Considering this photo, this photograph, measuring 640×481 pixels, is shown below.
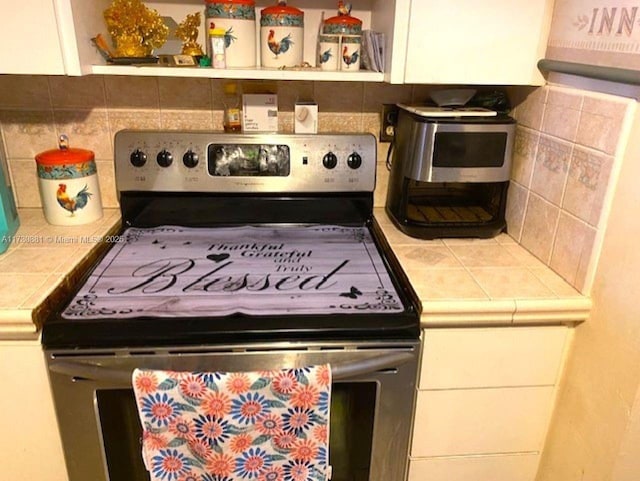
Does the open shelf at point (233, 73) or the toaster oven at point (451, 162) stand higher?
the open shelf at point (233, 73)

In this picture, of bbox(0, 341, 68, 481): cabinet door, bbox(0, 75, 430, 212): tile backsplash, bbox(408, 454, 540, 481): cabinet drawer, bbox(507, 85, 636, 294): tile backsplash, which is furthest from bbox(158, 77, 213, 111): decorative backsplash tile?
bbox(408, 454, 540, 481): cabinet drawer

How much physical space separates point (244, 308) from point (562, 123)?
0.78m

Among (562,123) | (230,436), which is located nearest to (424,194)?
(562,123)

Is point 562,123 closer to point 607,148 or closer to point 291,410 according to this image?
point 607,148

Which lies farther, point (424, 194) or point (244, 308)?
point (424, 194)

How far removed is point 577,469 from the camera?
41.4 inches

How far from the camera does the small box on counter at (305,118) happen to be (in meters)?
1.33

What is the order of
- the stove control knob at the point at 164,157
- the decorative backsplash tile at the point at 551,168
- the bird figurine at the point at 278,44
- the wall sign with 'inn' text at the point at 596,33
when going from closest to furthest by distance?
the wall sign with 'inn' text at the point at 596,33 → the decorative backsplash tile at the point at 551,168 → the bird figurine at the point at 278,44 → the stove control knob at the point at 164,157

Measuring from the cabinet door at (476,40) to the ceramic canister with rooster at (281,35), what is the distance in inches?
10.9

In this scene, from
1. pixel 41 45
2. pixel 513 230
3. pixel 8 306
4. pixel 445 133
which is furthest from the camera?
pixel 513 230

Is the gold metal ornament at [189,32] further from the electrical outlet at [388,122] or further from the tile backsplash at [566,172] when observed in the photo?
the tile backsplash at [566,172]

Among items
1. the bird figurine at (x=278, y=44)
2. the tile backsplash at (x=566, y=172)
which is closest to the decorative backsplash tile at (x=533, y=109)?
the tile backsplash at (x=566, y=172)

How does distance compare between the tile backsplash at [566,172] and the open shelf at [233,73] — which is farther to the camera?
the open shelf at [233,73]

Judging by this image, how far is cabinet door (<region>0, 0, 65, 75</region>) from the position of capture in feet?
3.26
